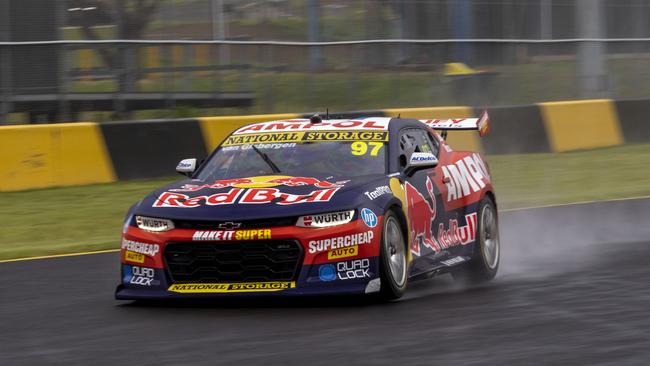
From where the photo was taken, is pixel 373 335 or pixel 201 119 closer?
pixel 373 335

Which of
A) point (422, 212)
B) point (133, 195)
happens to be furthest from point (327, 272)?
point (133, 195)

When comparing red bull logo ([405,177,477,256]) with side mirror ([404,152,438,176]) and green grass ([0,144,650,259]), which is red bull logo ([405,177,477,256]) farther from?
green grass ([0,144,650,259])

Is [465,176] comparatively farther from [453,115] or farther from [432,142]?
[453,115]

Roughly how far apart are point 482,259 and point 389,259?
79.6 inches

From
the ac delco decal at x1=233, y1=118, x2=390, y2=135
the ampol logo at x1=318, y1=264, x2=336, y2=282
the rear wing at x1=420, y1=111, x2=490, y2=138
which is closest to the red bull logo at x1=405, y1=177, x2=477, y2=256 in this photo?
the ac delco decal at x1=233, y1=118, x2=390, y2=135

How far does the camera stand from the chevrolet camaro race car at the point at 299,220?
8.64 m

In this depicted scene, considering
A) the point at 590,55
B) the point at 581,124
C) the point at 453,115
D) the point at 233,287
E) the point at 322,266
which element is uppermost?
the point at 322,266

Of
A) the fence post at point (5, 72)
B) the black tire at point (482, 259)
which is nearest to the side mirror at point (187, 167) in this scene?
the black tire at point (482, 259)

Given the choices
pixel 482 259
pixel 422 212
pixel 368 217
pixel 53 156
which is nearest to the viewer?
pixel 368 217

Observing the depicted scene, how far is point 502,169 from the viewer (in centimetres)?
2000

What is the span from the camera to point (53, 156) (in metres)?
16.2

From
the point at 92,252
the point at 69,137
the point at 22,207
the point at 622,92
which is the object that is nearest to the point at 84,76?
the point at 69,137

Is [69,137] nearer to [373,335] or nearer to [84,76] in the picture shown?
[84,76]

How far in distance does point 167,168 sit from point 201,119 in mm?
782
